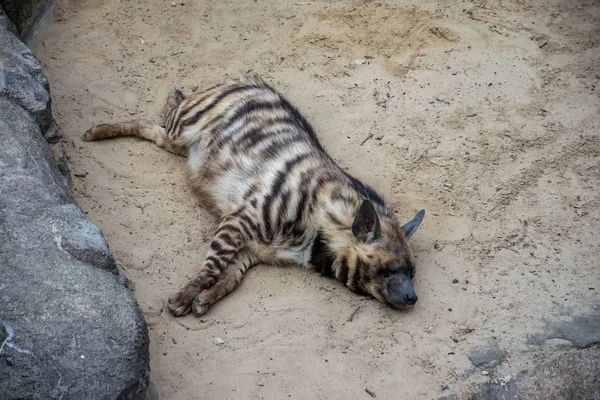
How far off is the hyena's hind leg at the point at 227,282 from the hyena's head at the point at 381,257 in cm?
61

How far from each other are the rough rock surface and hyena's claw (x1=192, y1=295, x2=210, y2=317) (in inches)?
17.6

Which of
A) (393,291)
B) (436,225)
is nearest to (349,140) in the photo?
(436,225)

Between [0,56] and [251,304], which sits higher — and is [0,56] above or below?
above

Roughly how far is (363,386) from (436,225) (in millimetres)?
1266

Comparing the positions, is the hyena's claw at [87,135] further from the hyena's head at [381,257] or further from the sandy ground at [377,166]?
the hyena's head at [381,257]

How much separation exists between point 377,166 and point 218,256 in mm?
1283

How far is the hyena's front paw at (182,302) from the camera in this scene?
3600 millimetres

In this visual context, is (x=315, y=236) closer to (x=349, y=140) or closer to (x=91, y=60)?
(x=349, y=140)

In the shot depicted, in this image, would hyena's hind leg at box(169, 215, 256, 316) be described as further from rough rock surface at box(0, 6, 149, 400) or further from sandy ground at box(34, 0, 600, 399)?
rough rock surface at box(0, 6, 149, 400)

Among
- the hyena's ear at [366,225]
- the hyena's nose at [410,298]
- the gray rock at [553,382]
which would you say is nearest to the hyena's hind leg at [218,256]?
the hyena's ear at [366,225]

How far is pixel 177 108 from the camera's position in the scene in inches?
185

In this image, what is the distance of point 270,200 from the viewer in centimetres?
413

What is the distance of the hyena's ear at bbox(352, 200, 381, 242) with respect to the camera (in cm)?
384

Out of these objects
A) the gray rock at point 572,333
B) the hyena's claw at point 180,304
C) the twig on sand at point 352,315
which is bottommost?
the hyena's claw at point 180,304
